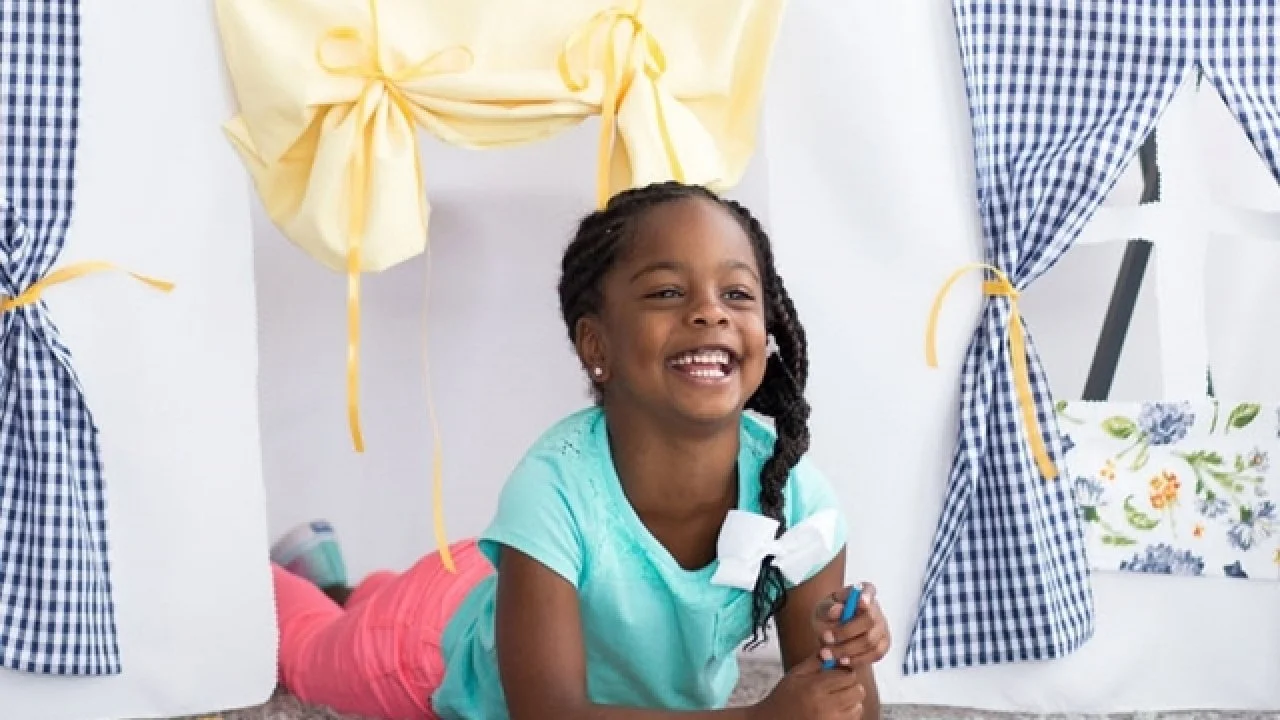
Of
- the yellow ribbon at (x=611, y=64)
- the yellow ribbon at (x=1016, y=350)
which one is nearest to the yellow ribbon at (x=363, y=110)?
the yellow ribbon at (x=611, y=64)

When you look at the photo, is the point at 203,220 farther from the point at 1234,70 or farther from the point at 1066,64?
the point at 1234,70

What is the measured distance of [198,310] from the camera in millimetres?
1887

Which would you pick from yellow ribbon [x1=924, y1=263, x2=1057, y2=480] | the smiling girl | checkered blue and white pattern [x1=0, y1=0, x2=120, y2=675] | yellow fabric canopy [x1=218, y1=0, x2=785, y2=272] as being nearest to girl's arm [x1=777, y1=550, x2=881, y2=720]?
the smiling girl

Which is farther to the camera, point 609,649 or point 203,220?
point 203,220

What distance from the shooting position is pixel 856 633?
52.4 inches

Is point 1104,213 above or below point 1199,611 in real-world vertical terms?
above

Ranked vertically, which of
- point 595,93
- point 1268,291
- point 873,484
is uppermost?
point 595,93

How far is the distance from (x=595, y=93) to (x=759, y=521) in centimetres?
58

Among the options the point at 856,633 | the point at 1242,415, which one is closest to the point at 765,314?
the point at 856,633

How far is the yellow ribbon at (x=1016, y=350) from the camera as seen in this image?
184cm

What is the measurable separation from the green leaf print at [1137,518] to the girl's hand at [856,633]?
618mm

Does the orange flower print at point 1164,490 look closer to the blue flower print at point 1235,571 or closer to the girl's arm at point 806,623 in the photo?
the blue flower print at point 1235,571

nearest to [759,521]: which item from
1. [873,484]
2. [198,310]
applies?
[873,484]

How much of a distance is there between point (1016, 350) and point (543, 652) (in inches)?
26.2
